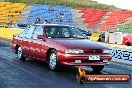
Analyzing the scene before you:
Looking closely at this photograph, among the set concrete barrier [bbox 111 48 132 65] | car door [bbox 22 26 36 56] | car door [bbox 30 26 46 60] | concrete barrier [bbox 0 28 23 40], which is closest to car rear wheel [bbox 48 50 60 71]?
car door [bbox 30 26 46 60]

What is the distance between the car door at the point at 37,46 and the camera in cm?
1343

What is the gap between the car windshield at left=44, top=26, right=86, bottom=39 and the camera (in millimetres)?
13477

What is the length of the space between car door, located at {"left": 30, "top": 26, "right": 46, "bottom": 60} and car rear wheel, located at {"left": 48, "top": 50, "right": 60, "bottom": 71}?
433 mm

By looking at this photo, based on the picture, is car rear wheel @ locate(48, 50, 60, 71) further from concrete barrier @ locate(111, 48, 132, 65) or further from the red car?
concrete barrier @ locate(111, 48, 132, 65)

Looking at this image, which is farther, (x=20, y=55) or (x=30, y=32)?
(x=20, y=55)

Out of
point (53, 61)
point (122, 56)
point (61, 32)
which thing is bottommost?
point (122, 56)

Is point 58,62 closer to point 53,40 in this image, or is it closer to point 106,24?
point 53,40

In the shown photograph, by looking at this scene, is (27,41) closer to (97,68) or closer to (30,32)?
(30,32)

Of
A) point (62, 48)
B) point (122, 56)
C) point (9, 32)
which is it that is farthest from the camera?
point (9, 32)

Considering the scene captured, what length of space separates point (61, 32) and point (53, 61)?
4.73 ft

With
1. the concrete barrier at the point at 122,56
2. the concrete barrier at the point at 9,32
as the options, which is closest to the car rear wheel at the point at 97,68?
the concrete barrier at the point at 122,56

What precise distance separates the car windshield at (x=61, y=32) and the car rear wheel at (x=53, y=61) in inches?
34.6

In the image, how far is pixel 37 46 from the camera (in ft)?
45.2

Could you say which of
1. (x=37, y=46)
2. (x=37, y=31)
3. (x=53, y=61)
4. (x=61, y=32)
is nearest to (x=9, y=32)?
(x=37, y=31)
